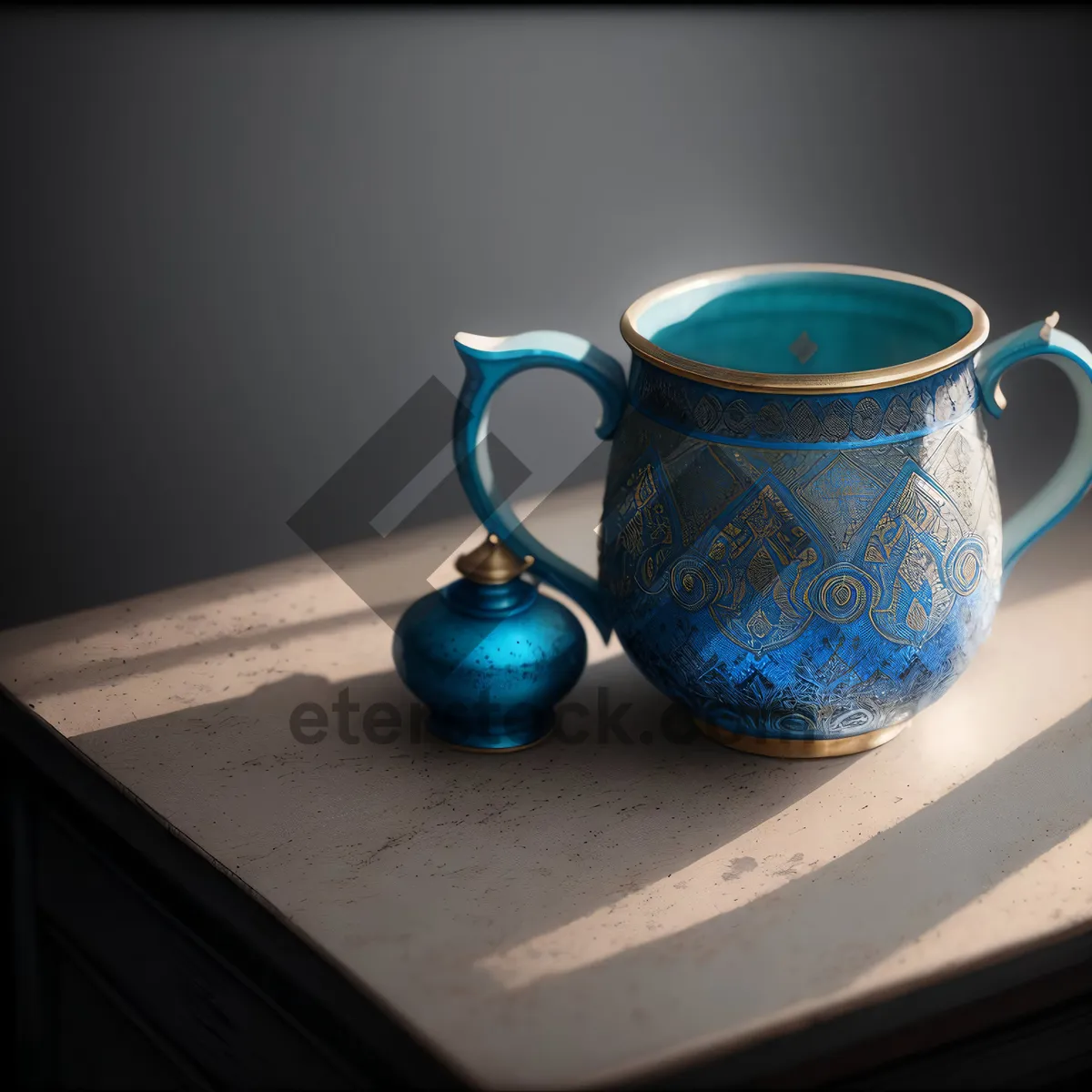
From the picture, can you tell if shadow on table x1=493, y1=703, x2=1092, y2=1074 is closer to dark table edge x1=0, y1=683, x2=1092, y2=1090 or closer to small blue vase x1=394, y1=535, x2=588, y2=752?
dark table edge x1=0, y1=683, x2=1092, y2=1090

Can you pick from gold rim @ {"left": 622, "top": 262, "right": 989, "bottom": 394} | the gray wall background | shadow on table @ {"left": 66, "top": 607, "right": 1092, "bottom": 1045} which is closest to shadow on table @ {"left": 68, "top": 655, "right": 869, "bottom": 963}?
shadow on table @ {"left": 66, "top": 607, "right": 1092, "bottom": 1045}

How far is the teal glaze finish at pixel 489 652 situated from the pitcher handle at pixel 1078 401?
24 centimetres

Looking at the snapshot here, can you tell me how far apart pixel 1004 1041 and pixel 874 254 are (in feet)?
2.98

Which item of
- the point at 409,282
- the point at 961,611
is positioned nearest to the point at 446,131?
the point at 409,282

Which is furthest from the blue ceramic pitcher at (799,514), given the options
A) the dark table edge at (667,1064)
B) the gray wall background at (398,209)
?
the gray wall background at (398,209)

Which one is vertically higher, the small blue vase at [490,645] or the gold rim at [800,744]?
the small blue vase at [490,645]

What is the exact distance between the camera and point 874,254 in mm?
1402

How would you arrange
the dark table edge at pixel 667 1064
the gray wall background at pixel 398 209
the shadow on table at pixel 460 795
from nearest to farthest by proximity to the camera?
the dark table edge at pixel 667 1064 < the shadow on table at pixel 460 795 < the gray wall background at pixel 398 209

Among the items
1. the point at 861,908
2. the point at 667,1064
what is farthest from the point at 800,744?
the point at 667,1064

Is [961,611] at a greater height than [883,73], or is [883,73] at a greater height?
→ [883,73]

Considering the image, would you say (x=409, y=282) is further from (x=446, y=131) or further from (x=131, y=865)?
(x=131, y=865)

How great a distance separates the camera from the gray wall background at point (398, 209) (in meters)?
1.09

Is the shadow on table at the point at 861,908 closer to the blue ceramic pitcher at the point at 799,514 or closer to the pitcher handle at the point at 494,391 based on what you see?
the blue ceramic pitcher at the point at 799,514

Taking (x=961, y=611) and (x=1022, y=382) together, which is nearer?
(x=961, y=611)
